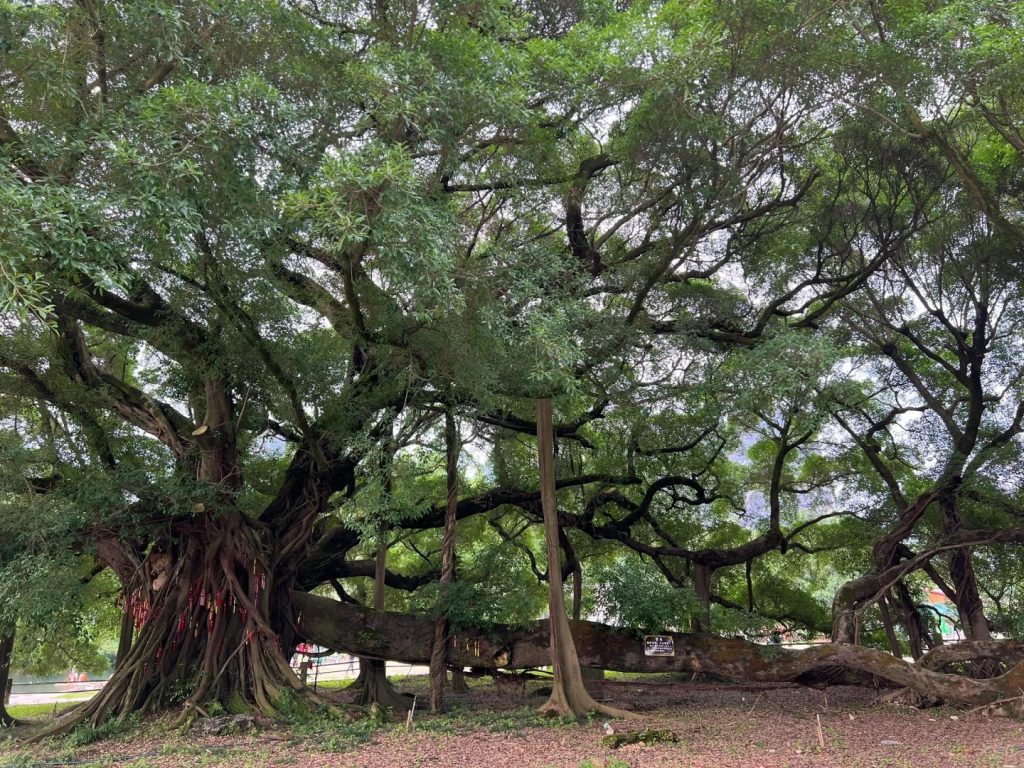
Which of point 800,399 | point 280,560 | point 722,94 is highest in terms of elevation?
point 722,94

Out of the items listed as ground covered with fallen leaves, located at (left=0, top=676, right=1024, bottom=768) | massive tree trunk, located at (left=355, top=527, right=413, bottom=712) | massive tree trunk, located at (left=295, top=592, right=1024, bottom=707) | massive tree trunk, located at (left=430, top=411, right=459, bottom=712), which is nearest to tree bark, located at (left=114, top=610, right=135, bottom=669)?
ground covered with fallen leaves, located at (left=0, top=676, right=1024, bottom=768)

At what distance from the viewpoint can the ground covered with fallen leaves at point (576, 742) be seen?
17.4 ft

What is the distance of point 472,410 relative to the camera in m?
7.09

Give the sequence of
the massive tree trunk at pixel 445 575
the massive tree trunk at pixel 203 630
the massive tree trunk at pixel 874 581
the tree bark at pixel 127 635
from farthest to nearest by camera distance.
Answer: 1. the massive tree trunk at pixel 874 581
2. the massive tree trunk at pixel 445 575
3. the tree bark at pixel 127 635
4. the massive tree trunk at pixel 203 630

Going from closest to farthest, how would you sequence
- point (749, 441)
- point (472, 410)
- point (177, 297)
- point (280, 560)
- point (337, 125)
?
1. point (337, 125)
2. point (177, 297)
3. point (472, 410)
4. point (280, 560)
5. point (749, 441)

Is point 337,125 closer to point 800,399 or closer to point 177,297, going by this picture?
point 177,297

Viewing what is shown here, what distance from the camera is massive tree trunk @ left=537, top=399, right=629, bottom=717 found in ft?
22.9

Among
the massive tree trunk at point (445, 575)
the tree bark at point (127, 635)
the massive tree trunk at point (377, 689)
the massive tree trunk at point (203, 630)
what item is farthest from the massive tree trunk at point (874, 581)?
the tree bark at point (127, 635)

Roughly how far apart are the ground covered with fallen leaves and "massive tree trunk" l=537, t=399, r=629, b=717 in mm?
208

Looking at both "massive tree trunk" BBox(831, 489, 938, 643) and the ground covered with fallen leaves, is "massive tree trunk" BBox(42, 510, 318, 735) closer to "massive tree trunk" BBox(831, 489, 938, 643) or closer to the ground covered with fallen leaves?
the ground covered with fallen leaves

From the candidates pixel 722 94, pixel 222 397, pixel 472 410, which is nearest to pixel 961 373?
pixel 722 94

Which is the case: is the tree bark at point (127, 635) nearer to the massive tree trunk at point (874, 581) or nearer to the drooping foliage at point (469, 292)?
the drooping foliage at point (469, 292)

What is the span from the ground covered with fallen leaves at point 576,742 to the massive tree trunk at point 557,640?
21 centimetres

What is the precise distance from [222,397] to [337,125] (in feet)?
10.8
